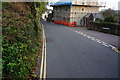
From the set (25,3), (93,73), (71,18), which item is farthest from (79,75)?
(71,18)

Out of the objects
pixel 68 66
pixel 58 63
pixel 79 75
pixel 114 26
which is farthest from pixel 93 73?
pixel 114 26

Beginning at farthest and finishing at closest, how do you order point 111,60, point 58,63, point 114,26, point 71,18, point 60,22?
point 60,22
point 71,18
point 114,26
point 111,60
point 58,63

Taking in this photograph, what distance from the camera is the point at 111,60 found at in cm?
796

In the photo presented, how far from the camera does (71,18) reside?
134 ft

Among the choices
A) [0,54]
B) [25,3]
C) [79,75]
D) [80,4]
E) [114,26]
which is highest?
[80,4]

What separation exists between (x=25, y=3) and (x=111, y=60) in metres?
11.9

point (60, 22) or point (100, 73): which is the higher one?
point (60, 22)

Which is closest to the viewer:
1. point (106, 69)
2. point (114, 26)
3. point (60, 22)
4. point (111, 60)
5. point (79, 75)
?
point (79, 75)

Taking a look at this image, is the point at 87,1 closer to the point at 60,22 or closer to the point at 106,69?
the point at 60,22

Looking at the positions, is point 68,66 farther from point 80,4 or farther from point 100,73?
point 80,4

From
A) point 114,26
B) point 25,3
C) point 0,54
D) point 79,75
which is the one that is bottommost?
point 79,75

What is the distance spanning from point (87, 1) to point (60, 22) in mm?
12746

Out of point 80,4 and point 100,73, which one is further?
point 80,4

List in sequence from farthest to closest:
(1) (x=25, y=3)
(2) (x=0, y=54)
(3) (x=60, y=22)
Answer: (3) (x=60, y=22), (1) (x=25, y=3), (2) (x=0, y=54)
